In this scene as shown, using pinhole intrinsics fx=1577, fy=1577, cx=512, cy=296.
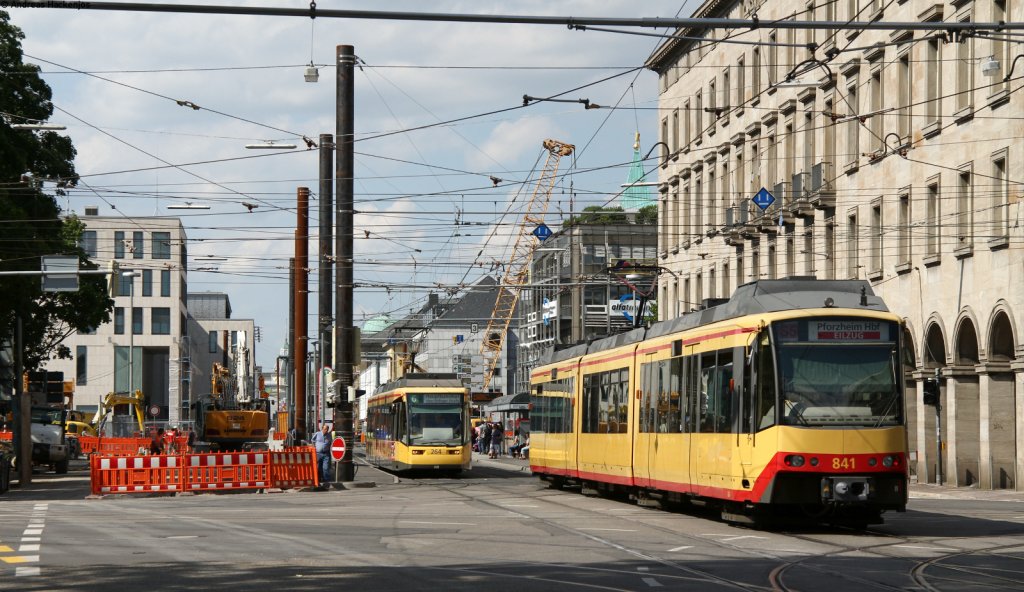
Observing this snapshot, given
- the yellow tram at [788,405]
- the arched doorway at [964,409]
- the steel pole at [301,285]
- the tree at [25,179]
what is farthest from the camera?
the steel pole at [301,285]

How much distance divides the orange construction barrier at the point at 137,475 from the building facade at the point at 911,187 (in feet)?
52.1

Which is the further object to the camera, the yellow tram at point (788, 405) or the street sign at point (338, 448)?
the street sign at point (338, 448)

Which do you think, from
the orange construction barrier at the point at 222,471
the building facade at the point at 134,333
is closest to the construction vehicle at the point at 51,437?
the orange construction barrier at the point at 222,471

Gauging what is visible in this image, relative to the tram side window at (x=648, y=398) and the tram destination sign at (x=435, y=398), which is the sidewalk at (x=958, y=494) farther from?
the tram destination sign at (x=435, y=398)

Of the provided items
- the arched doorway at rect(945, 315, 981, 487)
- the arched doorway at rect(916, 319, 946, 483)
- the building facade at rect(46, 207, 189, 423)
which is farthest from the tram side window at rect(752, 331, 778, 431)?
the building facade at rect(46, 207, 189, 423)

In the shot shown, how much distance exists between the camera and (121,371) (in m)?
114

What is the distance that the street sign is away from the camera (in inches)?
1473

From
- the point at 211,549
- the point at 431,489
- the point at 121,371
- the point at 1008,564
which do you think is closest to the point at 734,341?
the point at 1008,564

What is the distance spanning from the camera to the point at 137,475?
121ft

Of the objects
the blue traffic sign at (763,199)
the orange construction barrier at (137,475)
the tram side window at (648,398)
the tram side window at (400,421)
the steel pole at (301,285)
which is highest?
the blue traffic sign at (763,199)

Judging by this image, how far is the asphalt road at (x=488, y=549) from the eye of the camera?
14.5m

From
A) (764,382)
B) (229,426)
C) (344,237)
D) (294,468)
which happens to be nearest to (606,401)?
(764,382)

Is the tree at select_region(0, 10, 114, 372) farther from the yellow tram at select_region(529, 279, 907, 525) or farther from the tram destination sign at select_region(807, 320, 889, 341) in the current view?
the tram destination sign at select_region(807, 320, 889, 341)

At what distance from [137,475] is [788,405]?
20.8 metres
